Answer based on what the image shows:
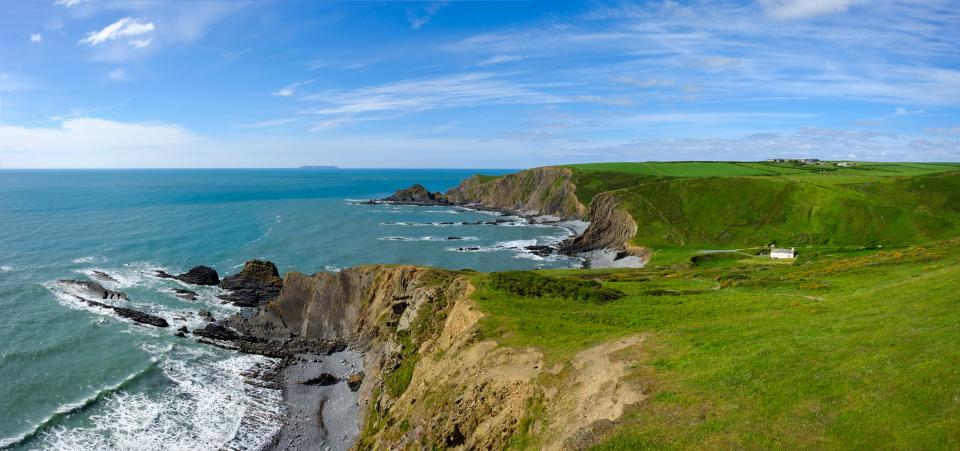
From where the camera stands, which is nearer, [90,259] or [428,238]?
[90,259]

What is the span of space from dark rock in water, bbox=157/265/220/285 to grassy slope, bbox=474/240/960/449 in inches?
2397

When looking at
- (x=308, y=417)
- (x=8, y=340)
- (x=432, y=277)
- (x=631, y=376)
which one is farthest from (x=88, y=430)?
(x=631, y=376)

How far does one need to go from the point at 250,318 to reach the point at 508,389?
49585 mm

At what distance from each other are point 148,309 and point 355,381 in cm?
3756

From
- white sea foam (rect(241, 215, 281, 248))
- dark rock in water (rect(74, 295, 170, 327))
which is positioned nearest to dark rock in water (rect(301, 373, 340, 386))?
dark rock in water (rect(74, 295, 170, 327))

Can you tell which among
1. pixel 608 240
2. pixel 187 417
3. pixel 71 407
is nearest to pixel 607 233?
pixel 608 240

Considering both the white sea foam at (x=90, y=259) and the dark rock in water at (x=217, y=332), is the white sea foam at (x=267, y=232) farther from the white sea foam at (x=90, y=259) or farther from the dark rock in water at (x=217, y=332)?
the dark rock in water at (x=217, y=332)

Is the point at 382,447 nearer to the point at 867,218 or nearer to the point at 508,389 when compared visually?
the point at 508,389

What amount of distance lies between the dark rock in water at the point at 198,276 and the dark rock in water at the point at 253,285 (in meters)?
1.53

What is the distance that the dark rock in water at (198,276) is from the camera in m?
83.2

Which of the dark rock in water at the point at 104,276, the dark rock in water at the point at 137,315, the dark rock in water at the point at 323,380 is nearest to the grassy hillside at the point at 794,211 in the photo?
the dark rock in water at the point at 323,380

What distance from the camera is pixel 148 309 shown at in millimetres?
69750

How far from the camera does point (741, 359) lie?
918 inches

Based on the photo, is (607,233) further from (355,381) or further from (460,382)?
(460,382)
